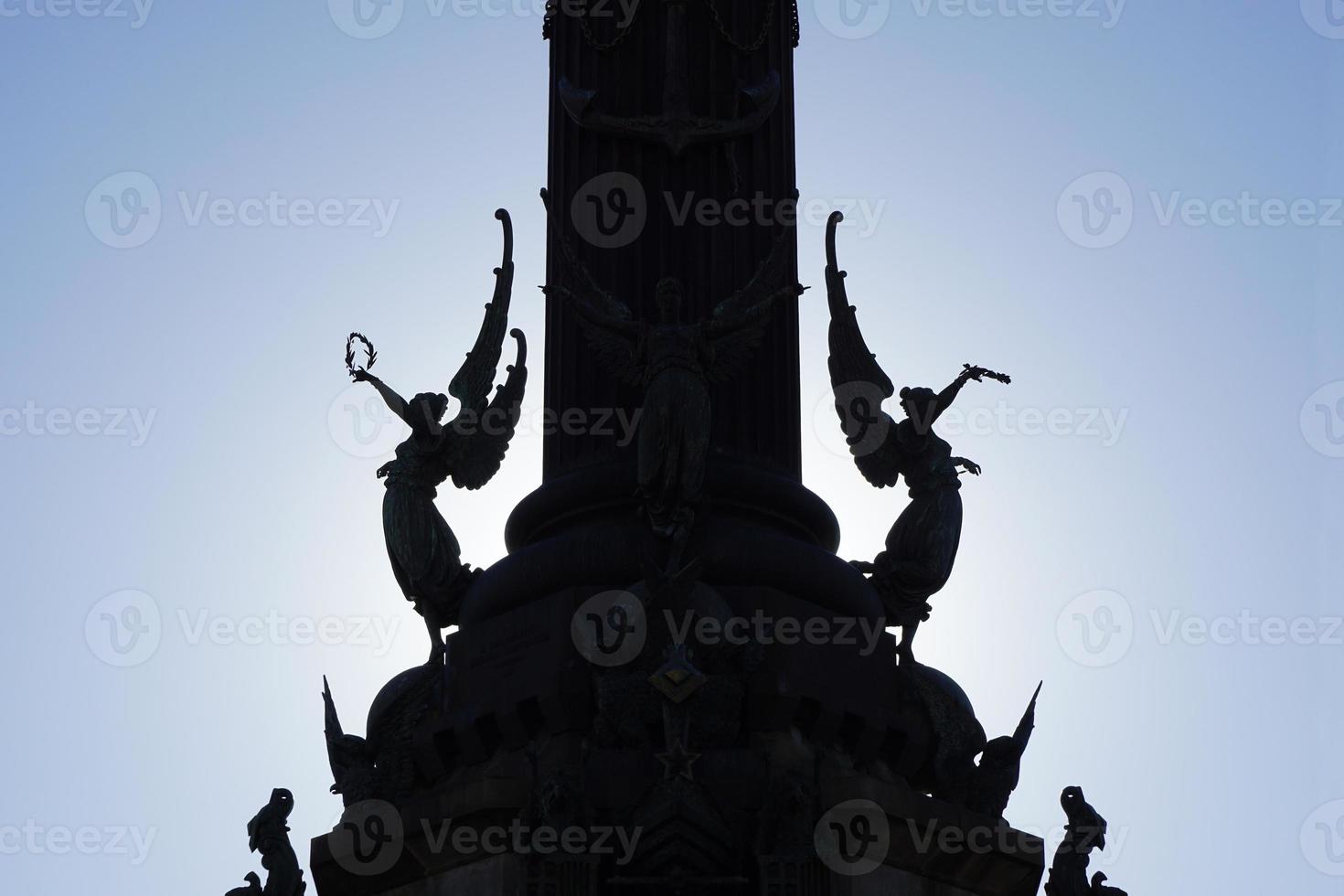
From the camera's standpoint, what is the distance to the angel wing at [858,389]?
1053 inches

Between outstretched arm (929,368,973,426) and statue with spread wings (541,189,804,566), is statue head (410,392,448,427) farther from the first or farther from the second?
outstretched arm (929,368,973,426)

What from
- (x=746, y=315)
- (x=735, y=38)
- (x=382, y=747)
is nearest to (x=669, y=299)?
(x=746, y=315)

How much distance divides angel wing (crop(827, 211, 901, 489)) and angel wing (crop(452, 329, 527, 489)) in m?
3.57

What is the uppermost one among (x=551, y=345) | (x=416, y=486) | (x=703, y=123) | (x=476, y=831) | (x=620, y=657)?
(x=703, y=123)

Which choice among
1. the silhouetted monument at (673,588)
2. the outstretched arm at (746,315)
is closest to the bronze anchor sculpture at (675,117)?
the silhouetted monument at (673,588)

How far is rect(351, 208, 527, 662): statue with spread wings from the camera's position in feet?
84.9

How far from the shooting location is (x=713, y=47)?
28891 mm

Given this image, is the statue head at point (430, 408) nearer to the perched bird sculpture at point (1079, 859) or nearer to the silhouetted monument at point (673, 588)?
the silhouetted monument at point (673, 588)

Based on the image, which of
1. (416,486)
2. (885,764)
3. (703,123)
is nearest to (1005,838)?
(885,764)

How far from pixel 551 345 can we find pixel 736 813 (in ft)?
22.3

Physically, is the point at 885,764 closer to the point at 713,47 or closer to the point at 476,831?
the point at 476,831

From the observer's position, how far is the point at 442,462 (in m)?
26.4

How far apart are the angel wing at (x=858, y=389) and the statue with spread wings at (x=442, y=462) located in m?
3.59

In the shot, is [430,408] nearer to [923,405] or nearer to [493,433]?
[493,433]
